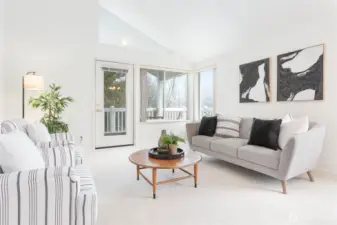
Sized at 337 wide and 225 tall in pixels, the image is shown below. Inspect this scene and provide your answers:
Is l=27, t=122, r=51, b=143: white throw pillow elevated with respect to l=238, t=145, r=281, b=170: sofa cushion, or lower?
elevated

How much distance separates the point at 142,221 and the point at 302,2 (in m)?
3.26

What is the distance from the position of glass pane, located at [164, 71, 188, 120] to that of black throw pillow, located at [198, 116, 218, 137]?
66.3 inches

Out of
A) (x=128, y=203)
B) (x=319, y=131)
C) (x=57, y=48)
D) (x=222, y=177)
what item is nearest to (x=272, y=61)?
(x=319, y=131)

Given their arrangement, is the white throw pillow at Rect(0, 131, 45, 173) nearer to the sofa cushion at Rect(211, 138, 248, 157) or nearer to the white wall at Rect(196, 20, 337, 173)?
the sofa cushion at Rect(211, 138, 248, 157)

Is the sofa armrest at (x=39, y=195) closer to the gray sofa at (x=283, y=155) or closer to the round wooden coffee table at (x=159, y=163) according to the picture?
the round wooden coffee table at (x=159, y=163)

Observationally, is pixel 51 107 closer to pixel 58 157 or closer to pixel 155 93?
pixel 58 157

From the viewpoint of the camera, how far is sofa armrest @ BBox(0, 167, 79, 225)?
3.42 feet

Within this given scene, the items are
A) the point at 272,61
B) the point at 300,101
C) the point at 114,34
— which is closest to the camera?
the point at 300,101

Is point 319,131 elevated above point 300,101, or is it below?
below

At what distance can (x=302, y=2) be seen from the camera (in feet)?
8.87

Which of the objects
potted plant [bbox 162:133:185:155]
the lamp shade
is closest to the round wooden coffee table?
potted plant [bbox 162:133:185:155]

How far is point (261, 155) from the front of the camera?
2.40 meters

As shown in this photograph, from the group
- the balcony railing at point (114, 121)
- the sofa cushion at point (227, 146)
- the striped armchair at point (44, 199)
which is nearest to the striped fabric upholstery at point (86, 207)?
the striped armchair at point (44, 199)

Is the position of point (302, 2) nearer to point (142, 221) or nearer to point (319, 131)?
point (319, 131)
